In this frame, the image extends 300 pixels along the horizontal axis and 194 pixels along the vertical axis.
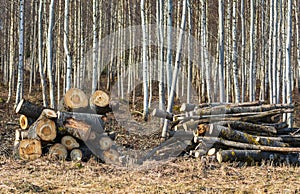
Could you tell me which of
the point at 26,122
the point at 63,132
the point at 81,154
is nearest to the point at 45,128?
the point at 63,132

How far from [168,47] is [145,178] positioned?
19.4ft

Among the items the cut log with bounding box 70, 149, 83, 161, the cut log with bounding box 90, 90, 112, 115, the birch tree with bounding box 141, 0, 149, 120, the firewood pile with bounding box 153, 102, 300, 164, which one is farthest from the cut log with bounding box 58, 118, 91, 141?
the birch tree with bounding box 141, 0, 149, 120

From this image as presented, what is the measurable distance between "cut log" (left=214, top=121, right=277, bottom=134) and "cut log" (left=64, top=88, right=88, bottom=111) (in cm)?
287

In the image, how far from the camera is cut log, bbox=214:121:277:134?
8.39 meters

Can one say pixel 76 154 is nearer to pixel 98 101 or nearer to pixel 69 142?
pixel 69 142

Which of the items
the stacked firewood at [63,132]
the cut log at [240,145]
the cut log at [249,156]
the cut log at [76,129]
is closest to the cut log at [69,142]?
the stacked firewood at [63,132]

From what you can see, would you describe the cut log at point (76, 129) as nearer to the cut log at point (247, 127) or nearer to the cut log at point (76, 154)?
the cut log at point (76, 154)

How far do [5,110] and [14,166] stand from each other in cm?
801

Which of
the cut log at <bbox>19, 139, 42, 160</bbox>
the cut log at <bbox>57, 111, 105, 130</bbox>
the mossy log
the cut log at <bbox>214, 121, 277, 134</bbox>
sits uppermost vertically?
the mossy log

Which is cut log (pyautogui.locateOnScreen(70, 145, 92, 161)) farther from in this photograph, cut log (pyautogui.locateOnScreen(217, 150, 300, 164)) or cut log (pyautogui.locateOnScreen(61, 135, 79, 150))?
cut log (pyautogui.locateOnScreen(217, 150, 300, 164))

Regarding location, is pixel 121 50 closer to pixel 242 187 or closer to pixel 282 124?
pixel 282 124

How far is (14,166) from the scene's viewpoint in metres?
7.03

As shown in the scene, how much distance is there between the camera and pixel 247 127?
8.52 meters

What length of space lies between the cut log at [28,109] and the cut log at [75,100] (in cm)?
61
